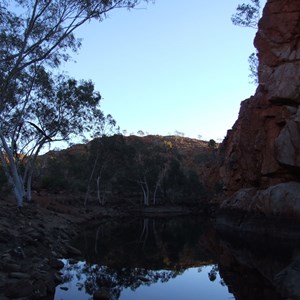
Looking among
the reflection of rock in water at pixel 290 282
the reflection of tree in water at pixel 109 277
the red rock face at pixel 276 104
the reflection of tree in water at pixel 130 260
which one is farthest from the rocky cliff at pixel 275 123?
the reflection of rock in water at pixel 290 282

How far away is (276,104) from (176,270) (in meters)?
16.0

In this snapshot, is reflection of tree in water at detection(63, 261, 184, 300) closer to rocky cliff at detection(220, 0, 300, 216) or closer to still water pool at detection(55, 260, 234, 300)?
still water pool at detection(55, 260, 234, 300)

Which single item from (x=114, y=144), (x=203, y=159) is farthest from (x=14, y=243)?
(x=203, y=159)

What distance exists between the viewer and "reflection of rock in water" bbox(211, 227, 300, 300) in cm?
1192

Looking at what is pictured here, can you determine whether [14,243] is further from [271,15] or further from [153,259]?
[271,15]

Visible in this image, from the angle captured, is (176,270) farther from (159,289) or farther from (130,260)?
(159,289)

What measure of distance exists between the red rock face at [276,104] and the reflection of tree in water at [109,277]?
42.8 ft

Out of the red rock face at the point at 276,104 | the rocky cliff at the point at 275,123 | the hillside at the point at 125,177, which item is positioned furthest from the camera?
the hillside at the point at 125,177

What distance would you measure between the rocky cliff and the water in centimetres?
389

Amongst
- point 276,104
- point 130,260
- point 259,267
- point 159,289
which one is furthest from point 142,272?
point 276,104

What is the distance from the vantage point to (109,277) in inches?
579

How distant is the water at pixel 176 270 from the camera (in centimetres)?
1266

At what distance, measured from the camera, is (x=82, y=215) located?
1672 inches

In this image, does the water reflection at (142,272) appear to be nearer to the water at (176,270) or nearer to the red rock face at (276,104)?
the water at (176,270)
